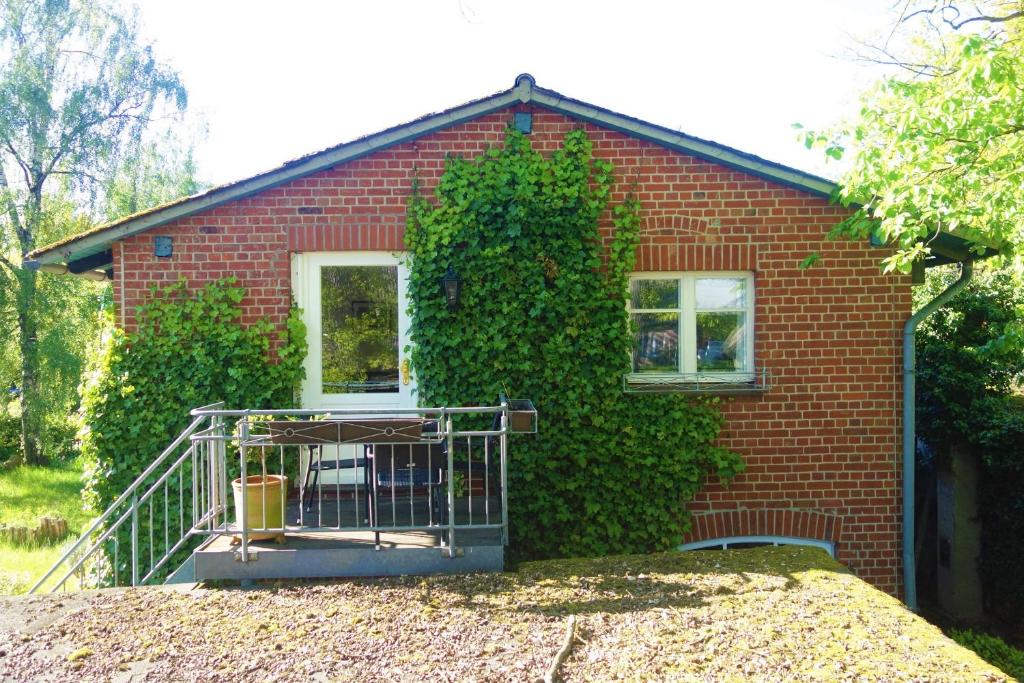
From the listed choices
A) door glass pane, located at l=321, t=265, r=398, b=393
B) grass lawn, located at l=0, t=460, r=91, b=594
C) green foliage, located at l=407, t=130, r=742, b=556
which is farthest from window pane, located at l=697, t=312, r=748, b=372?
grass lawn, located at l=0, t=460, r=91, b=594

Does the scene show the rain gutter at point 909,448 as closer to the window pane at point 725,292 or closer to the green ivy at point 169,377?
the window pane at point 725,292

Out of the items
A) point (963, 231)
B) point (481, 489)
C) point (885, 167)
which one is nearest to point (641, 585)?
point (481, 489)

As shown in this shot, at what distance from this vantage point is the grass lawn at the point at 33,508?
37.2 feet

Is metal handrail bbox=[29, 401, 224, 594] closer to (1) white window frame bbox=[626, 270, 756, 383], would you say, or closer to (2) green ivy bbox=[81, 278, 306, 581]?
(2) green ivy bbox=[81, 278, 306, 581]

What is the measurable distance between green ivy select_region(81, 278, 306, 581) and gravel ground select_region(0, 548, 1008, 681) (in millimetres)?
1915

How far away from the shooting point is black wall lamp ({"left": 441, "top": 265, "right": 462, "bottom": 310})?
6871 millimetres

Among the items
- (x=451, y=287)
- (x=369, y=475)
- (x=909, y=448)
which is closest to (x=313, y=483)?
(x=369, y=475)

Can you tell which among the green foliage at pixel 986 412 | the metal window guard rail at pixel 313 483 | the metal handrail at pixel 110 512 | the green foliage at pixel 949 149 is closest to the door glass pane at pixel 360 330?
the metal window guard rail at pixel 313 483

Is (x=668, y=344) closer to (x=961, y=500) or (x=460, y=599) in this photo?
(x=460, y=599)

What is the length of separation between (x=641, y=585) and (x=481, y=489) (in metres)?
2.21

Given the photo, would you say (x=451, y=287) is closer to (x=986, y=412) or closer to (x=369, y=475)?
(x=369, y=475)

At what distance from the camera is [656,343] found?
24.1 feet

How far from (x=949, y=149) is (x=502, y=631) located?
4.77m

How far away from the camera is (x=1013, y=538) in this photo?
25.9 feet
